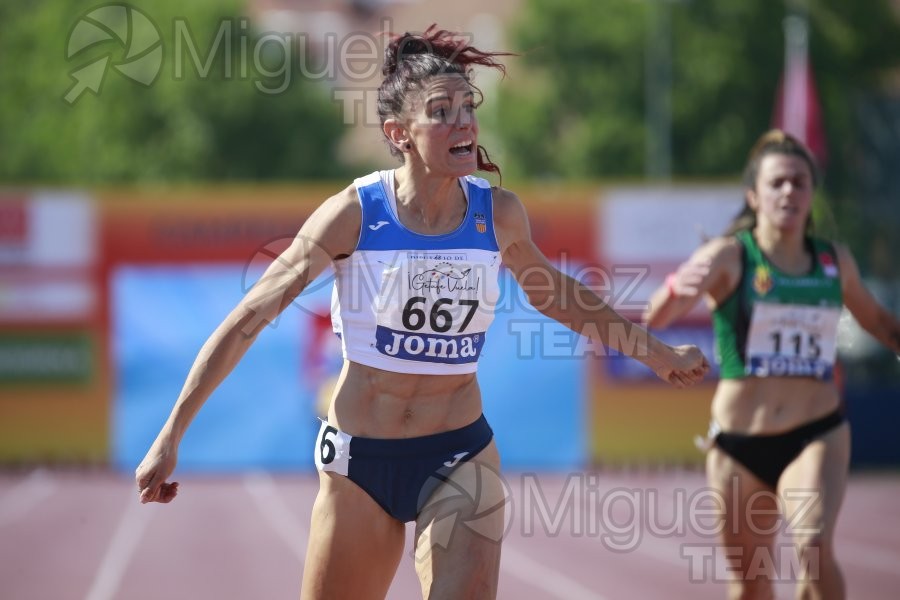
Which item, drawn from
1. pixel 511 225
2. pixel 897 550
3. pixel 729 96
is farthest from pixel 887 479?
pixel 729 96

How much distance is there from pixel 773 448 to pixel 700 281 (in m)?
0.83

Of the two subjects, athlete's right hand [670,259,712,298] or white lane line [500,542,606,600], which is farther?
white lane line [500,542,606,600]

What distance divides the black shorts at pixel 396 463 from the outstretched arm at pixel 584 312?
0.66 m

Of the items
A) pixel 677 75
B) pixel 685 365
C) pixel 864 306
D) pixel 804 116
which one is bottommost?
pixel 685 365

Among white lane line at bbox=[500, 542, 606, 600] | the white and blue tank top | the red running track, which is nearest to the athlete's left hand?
the white and blue tank top

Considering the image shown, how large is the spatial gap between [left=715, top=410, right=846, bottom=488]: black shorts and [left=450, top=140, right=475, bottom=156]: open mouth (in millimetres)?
2248

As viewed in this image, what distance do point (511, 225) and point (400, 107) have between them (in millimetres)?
572

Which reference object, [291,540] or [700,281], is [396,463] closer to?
[700,281]

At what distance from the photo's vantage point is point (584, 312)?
4.56 meters

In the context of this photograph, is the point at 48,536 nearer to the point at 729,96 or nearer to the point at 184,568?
the point at 184,568

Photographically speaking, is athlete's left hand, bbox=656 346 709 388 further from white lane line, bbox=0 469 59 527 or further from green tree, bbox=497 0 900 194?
green tree, bbox=497 0 900 194

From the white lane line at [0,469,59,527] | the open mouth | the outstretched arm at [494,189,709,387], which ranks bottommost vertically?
the white lane line at [0,469,59,527]

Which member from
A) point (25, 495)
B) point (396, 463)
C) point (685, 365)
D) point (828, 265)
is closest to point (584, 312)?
point (685, 365)

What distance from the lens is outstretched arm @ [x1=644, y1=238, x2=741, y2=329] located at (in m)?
5.81
